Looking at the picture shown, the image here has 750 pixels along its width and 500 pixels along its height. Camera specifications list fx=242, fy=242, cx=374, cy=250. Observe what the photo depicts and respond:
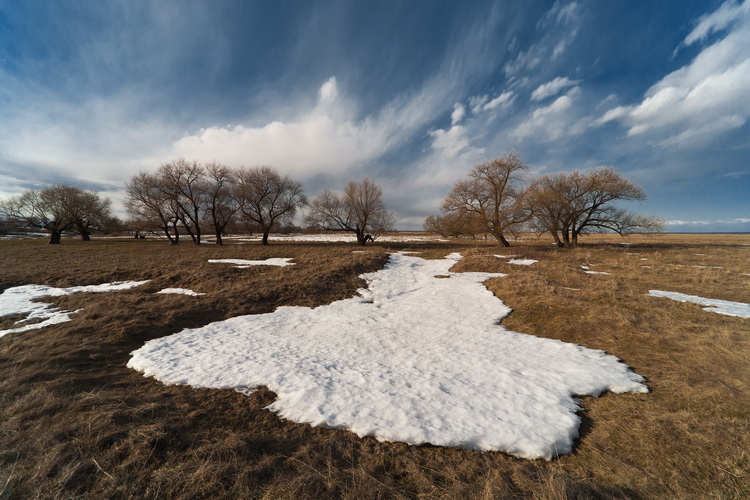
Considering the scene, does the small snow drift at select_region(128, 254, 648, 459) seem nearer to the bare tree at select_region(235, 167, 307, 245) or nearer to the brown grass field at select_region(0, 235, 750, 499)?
the brown grass field at select_region(0, 235, 750, 499)

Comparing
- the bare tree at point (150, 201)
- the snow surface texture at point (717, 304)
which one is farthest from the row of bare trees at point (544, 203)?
the bare tree at point (150, 201)

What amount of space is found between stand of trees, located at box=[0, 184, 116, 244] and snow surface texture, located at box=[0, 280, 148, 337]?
42.8 metres

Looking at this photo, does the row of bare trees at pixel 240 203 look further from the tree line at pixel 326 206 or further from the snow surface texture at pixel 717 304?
the snow surface texture at pixel 717 304

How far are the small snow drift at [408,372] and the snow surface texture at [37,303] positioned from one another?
397 cm

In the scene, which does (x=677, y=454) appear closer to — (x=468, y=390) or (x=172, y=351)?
(x=468, y=390)

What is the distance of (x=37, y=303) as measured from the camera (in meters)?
8.72

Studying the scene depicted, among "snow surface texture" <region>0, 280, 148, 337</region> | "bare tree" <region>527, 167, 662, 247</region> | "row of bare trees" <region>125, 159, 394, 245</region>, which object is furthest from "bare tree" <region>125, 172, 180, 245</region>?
"bare tree" <region>527, 167, 662, 247</region>

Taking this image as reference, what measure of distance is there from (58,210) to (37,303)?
50.4 meters

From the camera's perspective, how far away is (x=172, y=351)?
229 inches

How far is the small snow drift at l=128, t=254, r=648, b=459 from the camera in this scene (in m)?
3.62

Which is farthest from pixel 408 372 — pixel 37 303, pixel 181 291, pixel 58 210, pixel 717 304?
pixel 58 210

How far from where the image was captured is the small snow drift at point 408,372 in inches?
142

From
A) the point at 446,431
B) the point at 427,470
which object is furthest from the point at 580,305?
the point at 427,470

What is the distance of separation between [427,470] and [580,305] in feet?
27.8
